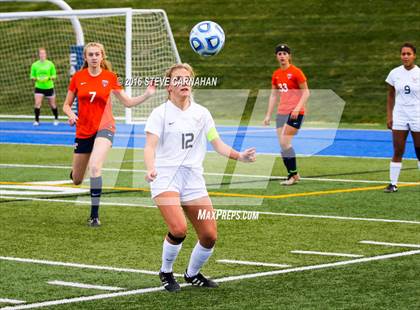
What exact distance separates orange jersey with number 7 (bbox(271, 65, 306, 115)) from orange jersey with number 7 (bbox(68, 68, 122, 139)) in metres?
5.25

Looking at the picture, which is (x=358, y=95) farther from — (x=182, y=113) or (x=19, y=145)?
(x=182, y=113)

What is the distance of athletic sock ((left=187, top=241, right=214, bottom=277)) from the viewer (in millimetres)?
9352

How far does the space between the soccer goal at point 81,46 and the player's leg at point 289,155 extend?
1193 cm

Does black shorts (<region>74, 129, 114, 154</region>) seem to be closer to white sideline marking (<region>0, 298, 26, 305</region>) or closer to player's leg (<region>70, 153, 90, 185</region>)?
player's leg (<region>70, 153, 90, 185</region>)

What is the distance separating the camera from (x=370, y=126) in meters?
35.1

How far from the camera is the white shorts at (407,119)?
678 inches

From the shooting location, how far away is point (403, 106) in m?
17.3

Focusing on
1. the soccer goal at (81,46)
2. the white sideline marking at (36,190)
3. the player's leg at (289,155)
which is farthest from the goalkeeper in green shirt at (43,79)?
the player's leg at (289,155)

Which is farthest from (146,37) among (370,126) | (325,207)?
(325,207)

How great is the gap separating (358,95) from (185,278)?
30774 millimetres

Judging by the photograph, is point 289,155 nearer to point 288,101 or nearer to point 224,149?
point 288,101

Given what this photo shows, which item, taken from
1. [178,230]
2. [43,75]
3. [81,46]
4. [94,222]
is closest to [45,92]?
[43,75]

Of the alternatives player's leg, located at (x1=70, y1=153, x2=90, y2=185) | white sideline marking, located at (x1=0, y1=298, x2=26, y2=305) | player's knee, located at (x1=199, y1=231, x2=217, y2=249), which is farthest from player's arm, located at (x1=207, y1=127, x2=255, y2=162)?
player's leg, located at (x1=70, y1=153, x2=90, y2=185)

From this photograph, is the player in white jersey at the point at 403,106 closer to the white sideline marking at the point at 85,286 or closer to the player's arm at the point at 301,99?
the player's arm at the point at 301,99
